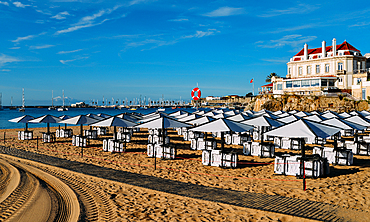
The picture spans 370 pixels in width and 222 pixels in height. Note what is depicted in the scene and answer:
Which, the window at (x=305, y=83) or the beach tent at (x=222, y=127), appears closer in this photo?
the beach tent at (x=222, y=127)

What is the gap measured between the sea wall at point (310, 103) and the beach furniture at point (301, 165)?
41611mm

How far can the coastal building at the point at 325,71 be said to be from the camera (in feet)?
181

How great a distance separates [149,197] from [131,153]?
27.9ft

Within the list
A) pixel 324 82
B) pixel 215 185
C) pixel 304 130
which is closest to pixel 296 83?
pixel 324 82

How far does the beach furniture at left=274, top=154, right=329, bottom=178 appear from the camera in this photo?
10195 millimetres

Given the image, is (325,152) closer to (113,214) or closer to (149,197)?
(149,197)

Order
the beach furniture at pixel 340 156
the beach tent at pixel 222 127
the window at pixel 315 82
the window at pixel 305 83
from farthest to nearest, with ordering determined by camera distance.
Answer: the window at pixel 305 83 → the window at pixel 315 82 → the beach tent at pixel 222 127 → the beach furniture at pixel 340 156

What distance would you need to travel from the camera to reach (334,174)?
10812mm

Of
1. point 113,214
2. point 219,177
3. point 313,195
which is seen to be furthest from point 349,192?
point 113,214

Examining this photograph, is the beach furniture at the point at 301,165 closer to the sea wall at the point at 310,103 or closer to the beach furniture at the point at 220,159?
the beach furniture at the point at 220,159

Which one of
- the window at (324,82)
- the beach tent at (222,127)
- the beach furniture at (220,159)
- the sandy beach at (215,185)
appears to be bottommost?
the sandy beach at (215,185)

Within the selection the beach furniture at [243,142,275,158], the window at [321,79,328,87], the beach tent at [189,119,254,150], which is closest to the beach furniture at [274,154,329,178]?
the beach tent at [189,119,254,150]

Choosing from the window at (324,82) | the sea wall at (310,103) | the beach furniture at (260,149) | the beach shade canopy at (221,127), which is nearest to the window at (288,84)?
the sea wall at (310,103)

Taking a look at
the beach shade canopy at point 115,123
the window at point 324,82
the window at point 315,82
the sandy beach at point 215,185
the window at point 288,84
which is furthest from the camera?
the window at point 288,84
